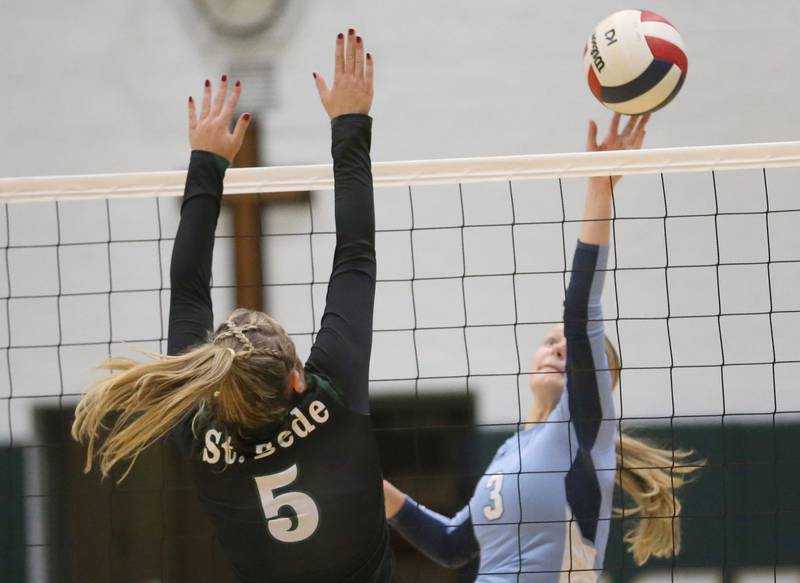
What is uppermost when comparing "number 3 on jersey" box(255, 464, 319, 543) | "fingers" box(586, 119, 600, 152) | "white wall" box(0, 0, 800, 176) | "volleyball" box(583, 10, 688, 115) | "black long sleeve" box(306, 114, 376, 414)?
"white wall" box(0, 0, 800, 176)

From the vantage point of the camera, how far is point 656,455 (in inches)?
131

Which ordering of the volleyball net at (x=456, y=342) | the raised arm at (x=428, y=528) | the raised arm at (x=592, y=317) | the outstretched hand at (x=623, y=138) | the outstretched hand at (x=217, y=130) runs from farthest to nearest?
the volleyball net at (x=456, y=342) < the raised arm at (x=428, y=528) < the outstretched hand at (x=623, y=138) < the raised arm at (x=592, y=317) < the outstretched hand at (x=217, y=130)

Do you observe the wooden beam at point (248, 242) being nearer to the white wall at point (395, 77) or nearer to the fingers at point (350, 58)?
the white wall at point (395, 77)

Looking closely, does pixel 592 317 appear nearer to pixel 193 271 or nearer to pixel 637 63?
pixel 637 63

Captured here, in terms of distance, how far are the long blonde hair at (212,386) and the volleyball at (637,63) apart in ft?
4.80

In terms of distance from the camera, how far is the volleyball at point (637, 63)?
2.86 metres

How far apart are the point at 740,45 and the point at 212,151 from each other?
14.0 ft

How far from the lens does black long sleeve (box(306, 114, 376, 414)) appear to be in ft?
6.00

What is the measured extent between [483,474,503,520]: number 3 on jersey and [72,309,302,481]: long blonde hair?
126cm

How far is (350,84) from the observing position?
1.95 m

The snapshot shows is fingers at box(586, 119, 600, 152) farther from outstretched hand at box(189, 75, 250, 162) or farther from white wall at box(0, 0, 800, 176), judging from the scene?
white wall at box(0, 0, 800, 176)

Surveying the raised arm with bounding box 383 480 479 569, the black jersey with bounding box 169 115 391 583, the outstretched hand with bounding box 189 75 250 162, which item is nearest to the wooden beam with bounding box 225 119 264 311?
the raised arm with bounding box 383 480 479 569

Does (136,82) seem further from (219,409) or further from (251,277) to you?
(219,409)

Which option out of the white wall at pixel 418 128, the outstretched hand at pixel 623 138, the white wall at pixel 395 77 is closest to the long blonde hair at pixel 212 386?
the outstretched hand at pixel 623 138
